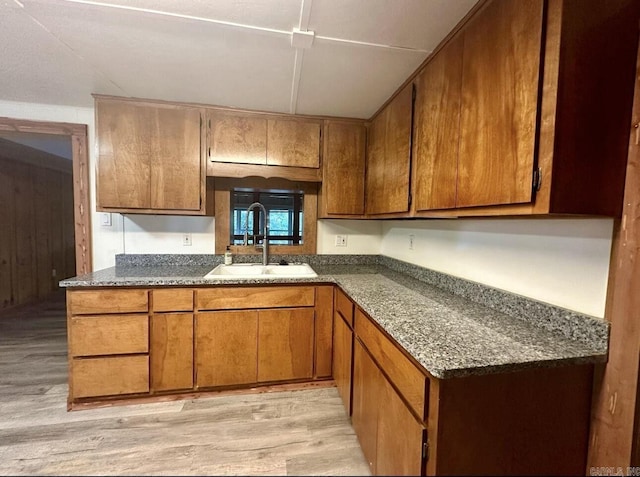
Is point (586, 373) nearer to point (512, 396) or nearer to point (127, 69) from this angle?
point (512, 396)

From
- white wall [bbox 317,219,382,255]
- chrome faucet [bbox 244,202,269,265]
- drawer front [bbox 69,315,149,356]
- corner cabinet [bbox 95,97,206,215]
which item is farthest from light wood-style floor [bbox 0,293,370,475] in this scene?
corner cabinet [bbox 95,97,206,215]

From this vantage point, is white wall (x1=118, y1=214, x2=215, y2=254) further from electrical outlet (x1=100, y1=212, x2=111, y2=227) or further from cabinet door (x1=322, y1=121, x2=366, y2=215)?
cabinet door (x1=322, y1=121, x2=366, y2=215)

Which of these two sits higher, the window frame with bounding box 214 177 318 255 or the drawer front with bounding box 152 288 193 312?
the window frame with bounding box 214 177 318 255

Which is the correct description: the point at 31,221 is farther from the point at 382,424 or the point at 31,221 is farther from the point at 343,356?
the point at 382,424

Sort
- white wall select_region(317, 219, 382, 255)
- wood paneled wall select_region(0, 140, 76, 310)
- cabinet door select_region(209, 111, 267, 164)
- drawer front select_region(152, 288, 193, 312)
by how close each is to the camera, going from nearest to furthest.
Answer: drawer front select_region(152, 288, 193, 312) → cabinet door select_region(209, 111, 267, 164) → white wall select_region(317, 219, 382, 255) → wood paneled wall select_region(0, 140, 76, 310)

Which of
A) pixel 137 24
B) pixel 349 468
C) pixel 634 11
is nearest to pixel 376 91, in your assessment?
pixel 634 11

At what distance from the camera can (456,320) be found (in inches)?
42.7

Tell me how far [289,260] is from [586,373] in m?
1.92

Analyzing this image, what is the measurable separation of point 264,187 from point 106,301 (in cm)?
134

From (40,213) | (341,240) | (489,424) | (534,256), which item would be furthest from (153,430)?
(40,213)

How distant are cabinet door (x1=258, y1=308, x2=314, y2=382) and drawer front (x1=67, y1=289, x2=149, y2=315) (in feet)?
2.46

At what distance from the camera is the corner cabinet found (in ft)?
6.04

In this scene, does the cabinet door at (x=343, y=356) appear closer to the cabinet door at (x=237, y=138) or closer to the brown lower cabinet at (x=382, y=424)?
the brown lower cabinet at (x=382, y=424)

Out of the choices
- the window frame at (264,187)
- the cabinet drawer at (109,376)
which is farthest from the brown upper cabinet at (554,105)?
the cabinet drawer at (109,376)
